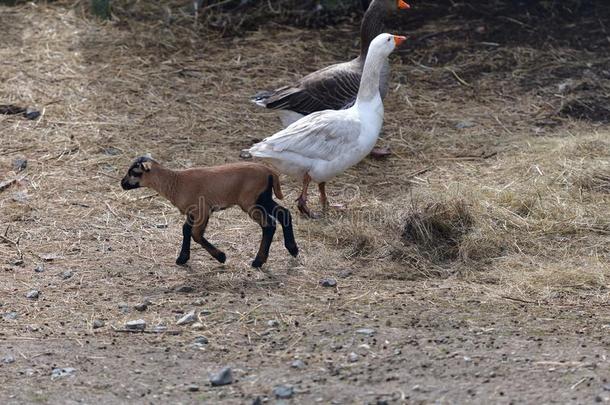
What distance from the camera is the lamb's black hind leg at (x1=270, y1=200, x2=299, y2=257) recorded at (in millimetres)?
7269

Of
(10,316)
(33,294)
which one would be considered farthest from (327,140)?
(10,316)

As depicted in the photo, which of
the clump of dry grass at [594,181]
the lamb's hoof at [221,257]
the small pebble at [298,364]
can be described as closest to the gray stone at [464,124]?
the clump of dry grass at [594,181]

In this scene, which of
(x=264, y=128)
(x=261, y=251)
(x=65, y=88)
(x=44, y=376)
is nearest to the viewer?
(x=44, y=376)

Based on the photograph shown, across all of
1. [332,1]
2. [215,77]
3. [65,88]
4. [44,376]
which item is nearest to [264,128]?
[215,77]

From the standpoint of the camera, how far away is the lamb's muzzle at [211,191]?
7121mm

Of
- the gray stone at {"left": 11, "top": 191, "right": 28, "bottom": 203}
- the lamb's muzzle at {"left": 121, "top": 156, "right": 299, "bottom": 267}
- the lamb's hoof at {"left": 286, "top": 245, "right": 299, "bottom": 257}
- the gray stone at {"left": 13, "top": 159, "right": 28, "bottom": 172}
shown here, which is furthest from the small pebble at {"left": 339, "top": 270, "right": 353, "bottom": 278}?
the gray stone at {"left": 13, "top": 159, "right": 28, "bottom": 172}

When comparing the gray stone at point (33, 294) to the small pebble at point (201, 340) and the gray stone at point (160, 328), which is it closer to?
the gray stone at point (160, 328)

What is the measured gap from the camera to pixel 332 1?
1233 centimetres

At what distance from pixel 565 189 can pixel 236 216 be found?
96.5 inches

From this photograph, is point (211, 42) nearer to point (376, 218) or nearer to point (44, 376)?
point (376, 218)

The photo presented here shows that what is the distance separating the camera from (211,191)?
23.3 ft

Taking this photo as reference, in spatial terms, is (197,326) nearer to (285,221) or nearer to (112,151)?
(285,221)

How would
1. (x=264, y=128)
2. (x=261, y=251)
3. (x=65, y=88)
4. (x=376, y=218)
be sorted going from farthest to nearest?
(x=65, y=88), (x=264, y=128), (x=376, y=218), (x=261, y=251)

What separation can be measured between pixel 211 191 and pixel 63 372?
1806 millimetres
